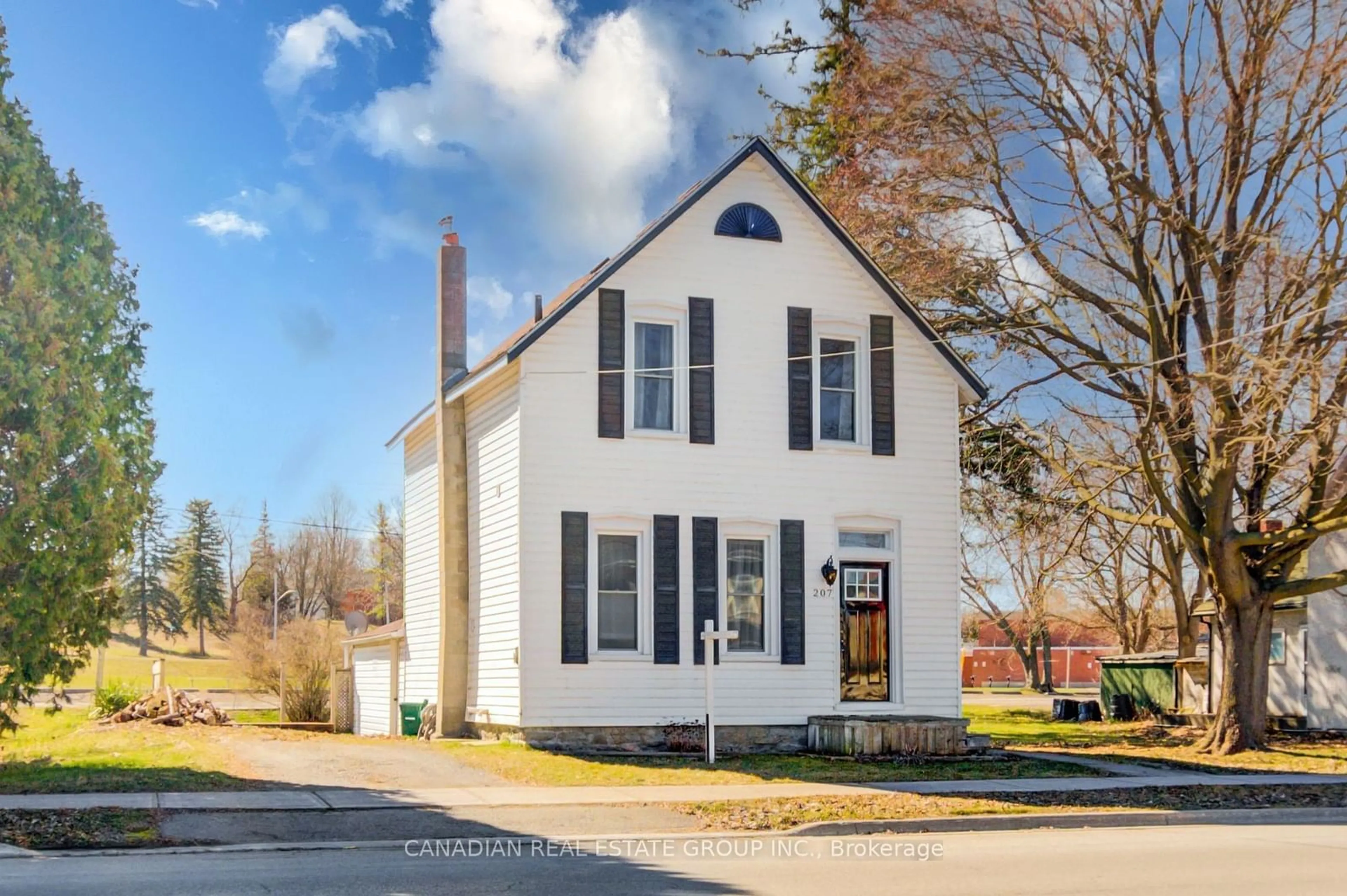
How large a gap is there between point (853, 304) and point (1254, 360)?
651 centimetres

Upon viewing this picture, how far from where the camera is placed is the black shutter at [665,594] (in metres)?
21.5

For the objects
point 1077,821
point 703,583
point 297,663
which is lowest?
point 1077,821

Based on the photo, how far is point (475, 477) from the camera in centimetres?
2358

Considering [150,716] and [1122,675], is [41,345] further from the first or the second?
[1122,675]

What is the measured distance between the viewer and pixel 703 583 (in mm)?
21797

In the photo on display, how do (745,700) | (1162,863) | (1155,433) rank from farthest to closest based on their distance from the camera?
(1155,433) → (745,700) → (1162,863)

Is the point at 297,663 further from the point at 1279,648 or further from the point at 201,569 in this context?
the point at 201,569

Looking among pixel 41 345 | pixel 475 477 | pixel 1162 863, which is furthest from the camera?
pixel 475 477

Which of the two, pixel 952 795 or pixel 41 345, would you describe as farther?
pixel 952 795

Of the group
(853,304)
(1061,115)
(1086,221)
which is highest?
(1061,115)

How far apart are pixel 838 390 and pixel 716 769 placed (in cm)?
729

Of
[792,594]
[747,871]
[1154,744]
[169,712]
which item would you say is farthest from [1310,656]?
[169,712]

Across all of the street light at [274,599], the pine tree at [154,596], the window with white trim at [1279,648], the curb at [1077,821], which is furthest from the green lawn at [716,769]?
the pine tree at [154,596]

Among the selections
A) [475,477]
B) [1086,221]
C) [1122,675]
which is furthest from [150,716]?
[1122,675]
